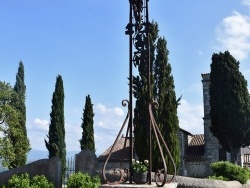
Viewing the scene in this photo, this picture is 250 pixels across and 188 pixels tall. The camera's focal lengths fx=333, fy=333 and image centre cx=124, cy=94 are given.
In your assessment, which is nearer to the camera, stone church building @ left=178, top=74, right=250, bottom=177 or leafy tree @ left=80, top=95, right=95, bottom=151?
leafy tree @ left=80, top=95, right=95, bottom=151

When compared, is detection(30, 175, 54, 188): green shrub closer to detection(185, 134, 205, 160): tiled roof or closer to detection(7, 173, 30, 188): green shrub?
detection(7, 173, 30, 188): green shrub

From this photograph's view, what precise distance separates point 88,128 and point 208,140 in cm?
999

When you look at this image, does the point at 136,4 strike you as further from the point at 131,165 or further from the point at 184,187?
the point at 184,187

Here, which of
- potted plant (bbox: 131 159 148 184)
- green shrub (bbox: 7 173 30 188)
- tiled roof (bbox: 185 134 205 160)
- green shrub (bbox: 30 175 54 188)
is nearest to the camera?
potted plant (bbox: 131 159 148 184)

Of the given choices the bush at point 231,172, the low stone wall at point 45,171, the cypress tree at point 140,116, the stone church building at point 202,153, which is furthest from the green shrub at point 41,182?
the stone church building at point 202,153

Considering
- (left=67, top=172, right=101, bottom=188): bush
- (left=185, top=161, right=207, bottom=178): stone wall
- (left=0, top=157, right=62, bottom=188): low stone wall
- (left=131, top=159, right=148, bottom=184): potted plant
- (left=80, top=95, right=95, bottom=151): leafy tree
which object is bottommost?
(left=185, top=161, right=207, bottom=178): stone wall

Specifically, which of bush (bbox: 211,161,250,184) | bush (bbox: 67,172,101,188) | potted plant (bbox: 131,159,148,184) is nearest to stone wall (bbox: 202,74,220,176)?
bush (bbox: 211,161,250,184)

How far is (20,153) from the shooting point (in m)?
24.8

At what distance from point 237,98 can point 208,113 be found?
163 inches

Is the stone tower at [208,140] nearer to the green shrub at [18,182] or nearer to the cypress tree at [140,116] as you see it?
the cypress tree at [140,116]

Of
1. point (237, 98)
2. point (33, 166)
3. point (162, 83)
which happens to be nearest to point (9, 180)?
point (33, 166)

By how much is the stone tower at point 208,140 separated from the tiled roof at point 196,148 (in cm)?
71

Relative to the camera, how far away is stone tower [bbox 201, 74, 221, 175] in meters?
27.1

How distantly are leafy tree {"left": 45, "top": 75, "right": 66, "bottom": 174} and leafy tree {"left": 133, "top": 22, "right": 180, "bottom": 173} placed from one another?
35.2 ft
